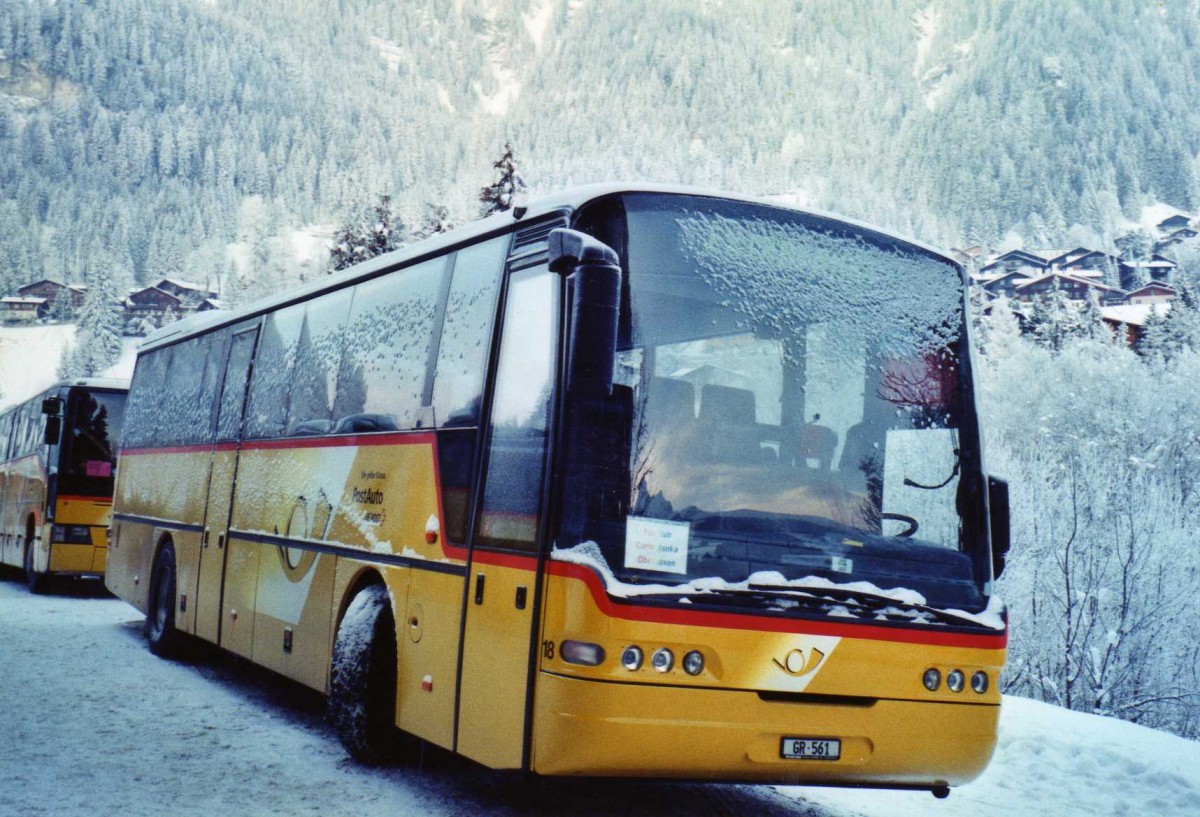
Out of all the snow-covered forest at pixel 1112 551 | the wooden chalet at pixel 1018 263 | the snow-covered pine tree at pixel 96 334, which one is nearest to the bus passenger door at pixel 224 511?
the snow-covered forest at pixel 1112 551

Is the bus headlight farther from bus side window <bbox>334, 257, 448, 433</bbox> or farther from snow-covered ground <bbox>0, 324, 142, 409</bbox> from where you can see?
snow-covered ground <bbox>0, 324, 142, 409</bbox>

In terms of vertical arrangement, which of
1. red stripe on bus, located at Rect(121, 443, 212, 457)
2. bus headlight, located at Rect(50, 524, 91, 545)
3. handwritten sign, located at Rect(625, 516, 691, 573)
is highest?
red stripe on bus, located at Rect(121, 443, 212, 457)

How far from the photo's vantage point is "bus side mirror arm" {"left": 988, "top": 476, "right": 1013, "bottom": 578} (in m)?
6.64

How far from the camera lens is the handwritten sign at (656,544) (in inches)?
215

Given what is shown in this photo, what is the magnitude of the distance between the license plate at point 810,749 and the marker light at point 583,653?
37.4 inches

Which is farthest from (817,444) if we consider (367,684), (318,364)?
(318,364)

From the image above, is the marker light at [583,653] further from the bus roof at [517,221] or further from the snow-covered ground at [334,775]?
the bus roof at [517,221]

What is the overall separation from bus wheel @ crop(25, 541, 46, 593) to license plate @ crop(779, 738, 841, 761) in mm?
16165

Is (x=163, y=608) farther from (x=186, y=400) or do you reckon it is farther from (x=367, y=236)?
(x=367, y=236)

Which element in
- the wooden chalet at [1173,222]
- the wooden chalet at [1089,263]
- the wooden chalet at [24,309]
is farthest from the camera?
the wooden chalet at [1173,222]

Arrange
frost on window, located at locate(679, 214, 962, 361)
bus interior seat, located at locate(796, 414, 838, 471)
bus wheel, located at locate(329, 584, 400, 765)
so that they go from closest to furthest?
bus interior seat, located at locate(796, 414, 838, 471), frost on window, located at locate(679, 214, 962, 361), bus wheel, located at locate(329, 584, 400, 765)

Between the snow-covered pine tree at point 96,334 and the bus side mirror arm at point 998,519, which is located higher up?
the snow-covered pine tree at point 96,334

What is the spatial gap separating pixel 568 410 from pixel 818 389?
122 centimetres

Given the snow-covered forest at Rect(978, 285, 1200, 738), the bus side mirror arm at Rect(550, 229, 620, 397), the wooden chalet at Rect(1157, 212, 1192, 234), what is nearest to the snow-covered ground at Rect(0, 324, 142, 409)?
the snow-covered forest at Rect(978, 285, 1200, 738)
